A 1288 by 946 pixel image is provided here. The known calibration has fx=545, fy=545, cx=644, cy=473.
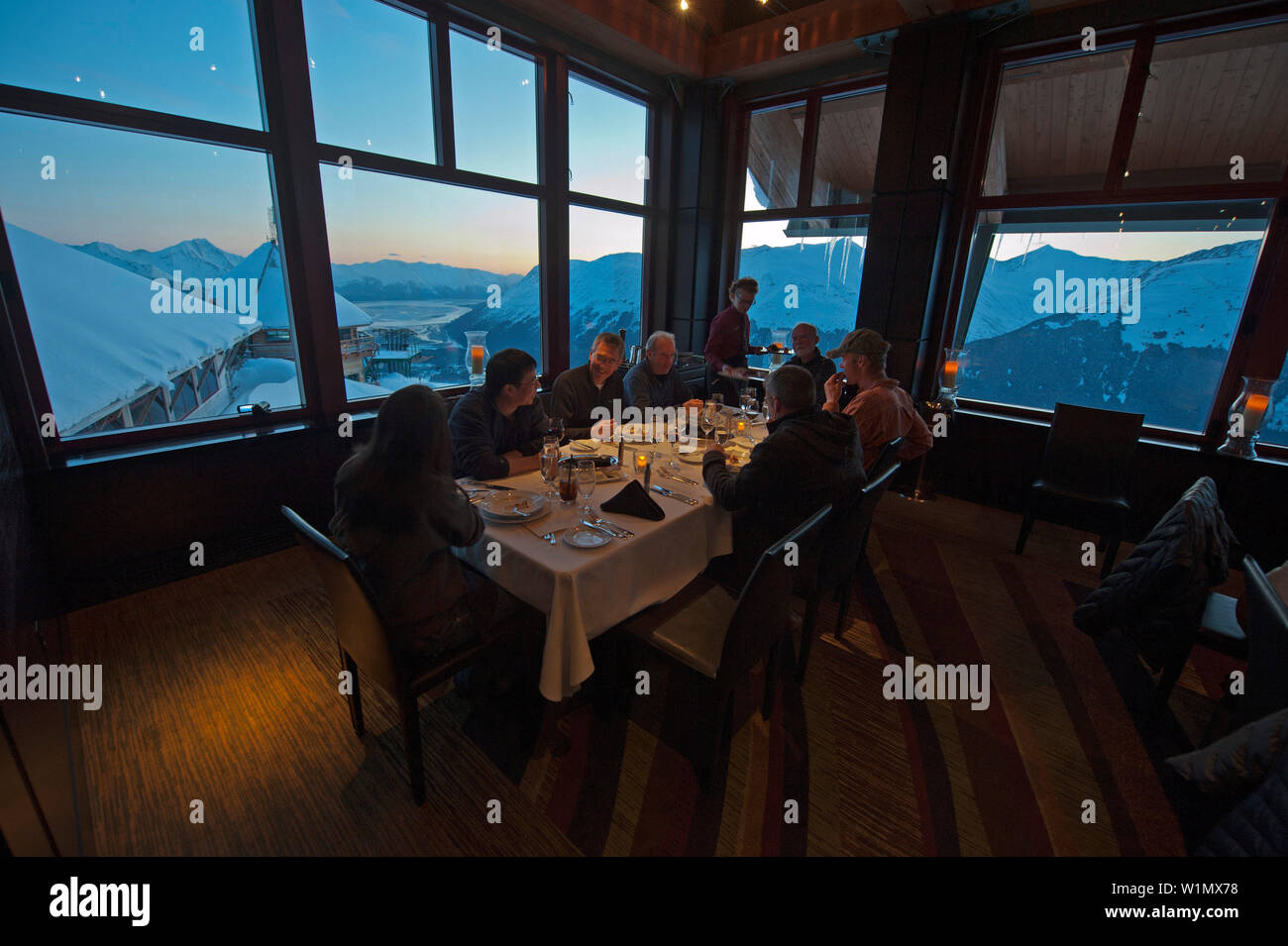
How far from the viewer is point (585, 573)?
1685 millimetres

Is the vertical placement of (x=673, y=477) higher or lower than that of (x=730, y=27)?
lower

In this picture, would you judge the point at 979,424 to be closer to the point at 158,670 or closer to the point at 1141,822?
the point at 1141,822

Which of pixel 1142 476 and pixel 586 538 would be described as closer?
pixel 586 538

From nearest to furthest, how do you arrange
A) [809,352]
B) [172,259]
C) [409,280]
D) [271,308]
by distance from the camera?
[172,259] < [271,308] < [409,280] < [809,352]

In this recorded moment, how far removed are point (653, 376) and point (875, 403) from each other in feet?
4.92

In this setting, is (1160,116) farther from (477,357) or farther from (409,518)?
(409,518)

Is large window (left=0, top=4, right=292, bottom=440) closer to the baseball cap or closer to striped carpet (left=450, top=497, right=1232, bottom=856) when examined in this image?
striped carpet (left=450, top=497, right=1232, bottom=856)

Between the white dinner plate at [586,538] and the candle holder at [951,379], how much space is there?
3.69 m

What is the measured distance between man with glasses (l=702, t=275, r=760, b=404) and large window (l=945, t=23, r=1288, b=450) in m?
1.74

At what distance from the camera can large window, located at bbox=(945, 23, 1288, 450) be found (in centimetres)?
352

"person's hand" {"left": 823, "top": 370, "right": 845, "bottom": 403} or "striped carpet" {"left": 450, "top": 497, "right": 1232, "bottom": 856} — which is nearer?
"striped carpet" {"left": 450, "top": 497, "right": 1232, "bottom": 856}

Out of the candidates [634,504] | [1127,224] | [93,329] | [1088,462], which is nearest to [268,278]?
[93,329]

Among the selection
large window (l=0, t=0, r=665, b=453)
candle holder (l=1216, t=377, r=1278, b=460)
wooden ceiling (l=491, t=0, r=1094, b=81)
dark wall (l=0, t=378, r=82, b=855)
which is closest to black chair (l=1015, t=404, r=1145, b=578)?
candle holder (l=1216, t=377, r=1278, b=460)

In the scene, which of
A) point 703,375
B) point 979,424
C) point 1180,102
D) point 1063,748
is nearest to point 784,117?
point 703,375
